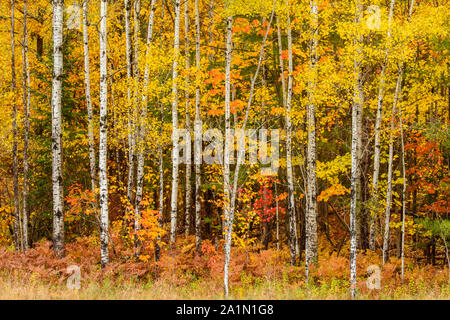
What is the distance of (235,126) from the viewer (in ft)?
47.8

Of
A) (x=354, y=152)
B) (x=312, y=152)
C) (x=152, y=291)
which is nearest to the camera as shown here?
(x=152, y=291)

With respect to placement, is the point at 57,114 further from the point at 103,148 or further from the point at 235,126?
the point at 235,126

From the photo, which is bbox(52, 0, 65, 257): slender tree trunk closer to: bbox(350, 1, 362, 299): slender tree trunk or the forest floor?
the forest floor

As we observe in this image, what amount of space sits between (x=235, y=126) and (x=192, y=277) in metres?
5.32

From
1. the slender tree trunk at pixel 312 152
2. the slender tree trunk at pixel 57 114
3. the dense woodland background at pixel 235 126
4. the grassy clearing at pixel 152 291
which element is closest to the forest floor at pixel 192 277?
the grassy clearing at pixel 152 291

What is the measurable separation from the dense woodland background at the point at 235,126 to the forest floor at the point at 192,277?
108 mm

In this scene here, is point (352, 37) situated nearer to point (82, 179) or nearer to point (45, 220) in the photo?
point (82, 179)

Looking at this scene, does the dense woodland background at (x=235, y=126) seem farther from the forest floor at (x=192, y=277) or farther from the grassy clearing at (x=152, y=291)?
the grassy clearing at (x=152, y=291)

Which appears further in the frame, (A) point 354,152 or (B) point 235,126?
(B) point 235,126

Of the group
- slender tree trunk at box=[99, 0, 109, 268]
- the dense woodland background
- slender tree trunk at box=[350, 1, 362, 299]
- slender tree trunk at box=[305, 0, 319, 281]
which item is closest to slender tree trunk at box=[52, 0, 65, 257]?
the dense woodland background

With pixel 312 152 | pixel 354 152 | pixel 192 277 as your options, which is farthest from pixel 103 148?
pixel 354 152

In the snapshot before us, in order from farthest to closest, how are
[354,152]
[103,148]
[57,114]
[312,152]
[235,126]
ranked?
[235,126], [312,152], [103,148], [57,114], [354,152]

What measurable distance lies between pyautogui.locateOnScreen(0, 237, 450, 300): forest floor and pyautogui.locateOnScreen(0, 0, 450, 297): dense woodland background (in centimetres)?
11
